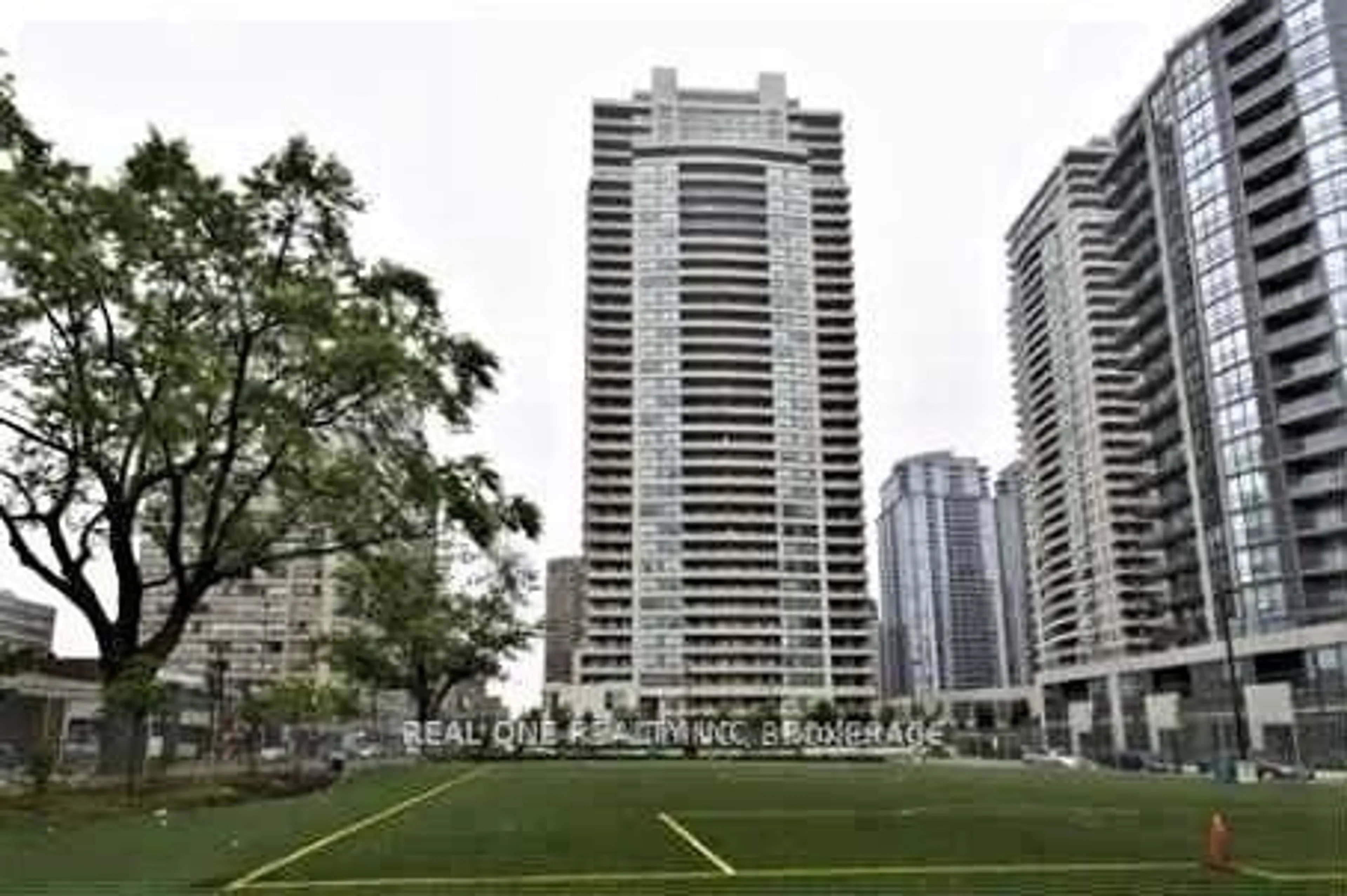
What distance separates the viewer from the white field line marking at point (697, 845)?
42.1 feet

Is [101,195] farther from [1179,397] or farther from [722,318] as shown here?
[722,318]

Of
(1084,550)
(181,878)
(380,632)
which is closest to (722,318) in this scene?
(1084,550)

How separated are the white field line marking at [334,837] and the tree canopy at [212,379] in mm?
6539

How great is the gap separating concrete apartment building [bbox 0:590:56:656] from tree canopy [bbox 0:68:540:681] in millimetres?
44684

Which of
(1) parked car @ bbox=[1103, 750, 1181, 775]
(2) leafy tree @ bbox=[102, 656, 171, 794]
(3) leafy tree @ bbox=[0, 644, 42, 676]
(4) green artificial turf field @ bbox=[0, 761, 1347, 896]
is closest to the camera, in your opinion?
(4) green artificial turf field @ bbox=[0, 761, 1347, 896]

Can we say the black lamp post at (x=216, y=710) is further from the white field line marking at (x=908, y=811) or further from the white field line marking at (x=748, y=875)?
the white field line marking at (x=748, y=875)

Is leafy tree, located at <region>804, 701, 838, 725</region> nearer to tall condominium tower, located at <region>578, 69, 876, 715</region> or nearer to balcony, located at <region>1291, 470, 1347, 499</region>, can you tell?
tall condominium tower, located at <region>578, 69, 876, 715</region>

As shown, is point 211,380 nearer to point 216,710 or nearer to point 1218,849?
point 1218,849

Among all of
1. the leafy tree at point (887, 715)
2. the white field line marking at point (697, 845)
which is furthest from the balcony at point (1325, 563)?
the white field line marking at point (697, 845)

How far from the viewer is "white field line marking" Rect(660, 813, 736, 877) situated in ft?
42.1

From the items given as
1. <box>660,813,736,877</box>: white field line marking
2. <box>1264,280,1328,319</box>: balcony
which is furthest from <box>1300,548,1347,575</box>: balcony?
<box>660,813,736,877</box>: white field line marking

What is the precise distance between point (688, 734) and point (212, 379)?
281 feet

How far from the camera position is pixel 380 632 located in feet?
217

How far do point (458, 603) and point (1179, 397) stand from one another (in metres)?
60.9
